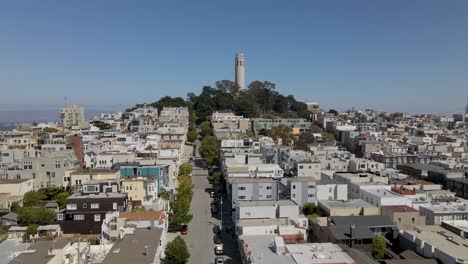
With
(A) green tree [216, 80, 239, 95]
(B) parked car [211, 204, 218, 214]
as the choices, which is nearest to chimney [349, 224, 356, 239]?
(B) parked car [211, 204, 218, 214]

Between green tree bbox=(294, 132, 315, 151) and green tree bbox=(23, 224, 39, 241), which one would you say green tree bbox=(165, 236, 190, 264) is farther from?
green tree bbox=(294, 132, 315, 151)

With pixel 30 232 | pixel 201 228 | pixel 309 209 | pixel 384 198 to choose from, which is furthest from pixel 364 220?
pixel 30 232

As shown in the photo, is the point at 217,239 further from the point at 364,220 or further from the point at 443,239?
the point at 443,239

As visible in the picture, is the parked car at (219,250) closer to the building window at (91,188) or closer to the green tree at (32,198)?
the building window at (91,188)

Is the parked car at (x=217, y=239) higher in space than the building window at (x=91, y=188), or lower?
lower

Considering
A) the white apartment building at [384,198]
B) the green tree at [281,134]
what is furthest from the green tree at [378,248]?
the green tree at [281,134]

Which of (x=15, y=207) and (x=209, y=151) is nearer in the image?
(x=15, y=207)

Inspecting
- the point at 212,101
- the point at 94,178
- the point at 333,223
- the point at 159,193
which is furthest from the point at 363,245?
the point at 212,101
